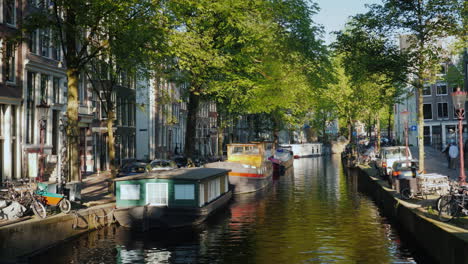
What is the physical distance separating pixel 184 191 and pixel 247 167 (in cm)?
1491

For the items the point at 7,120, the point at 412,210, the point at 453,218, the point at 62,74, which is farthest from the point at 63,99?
the point at 453,218

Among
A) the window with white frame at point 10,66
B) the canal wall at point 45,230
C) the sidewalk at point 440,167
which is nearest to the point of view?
the canal wall at point 45,230

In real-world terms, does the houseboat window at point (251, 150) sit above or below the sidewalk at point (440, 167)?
above

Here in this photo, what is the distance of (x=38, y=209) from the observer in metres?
19.1

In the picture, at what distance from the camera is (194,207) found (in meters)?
24.2

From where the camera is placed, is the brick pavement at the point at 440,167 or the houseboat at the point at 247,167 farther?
the houseboat at the point at 247,167

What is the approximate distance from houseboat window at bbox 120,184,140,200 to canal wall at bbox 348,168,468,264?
11.1m

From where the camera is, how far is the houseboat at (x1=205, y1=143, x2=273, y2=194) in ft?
124

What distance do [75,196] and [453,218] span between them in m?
14.3

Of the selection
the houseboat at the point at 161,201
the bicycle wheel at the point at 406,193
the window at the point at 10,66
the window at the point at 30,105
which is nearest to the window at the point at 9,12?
the window at the point at 10,66

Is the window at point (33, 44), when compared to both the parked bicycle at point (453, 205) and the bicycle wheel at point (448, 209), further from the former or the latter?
the bicycle wheel at point (448, 209)

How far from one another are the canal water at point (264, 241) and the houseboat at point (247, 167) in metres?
7.32

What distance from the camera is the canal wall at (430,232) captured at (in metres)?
13.8

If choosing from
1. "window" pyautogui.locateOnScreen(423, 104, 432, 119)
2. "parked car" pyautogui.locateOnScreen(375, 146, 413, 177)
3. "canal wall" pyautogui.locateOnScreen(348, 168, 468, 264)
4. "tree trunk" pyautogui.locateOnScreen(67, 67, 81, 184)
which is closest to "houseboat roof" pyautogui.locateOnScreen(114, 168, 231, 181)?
"tree trunk" pyautogui.locateOnScreen(67, 67, 81, 184)
